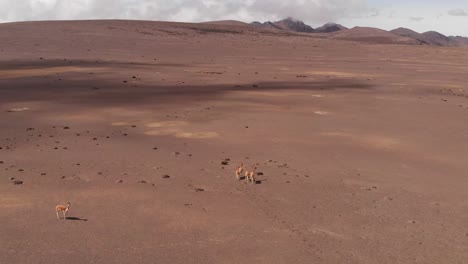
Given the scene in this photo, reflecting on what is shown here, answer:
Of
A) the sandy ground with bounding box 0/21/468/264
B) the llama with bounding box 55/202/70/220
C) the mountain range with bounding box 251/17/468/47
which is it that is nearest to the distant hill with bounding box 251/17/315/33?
the mountain range with bounding box 251/17/468/47

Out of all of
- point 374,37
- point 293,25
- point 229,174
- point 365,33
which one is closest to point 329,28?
point 293,25

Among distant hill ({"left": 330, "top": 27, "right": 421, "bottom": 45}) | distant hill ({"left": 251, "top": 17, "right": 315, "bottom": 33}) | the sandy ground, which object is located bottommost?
the sandy ground

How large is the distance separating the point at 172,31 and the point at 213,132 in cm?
6068

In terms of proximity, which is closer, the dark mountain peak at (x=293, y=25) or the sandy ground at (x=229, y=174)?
the sandy ground at (x=229, y=174)

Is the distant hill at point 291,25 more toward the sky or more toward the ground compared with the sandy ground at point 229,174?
more toward the sky

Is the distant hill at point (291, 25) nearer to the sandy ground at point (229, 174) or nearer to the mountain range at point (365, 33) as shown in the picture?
the mountain range at point (365, 33)

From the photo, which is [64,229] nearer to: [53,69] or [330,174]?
[330,174]

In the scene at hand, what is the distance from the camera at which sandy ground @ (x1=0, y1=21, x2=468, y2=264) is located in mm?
6523

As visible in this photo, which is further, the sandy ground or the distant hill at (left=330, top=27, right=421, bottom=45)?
the distant hill at (left=330, top=27, right=421, bottom=45)

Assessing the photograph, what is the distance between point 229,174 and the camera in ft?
31.8

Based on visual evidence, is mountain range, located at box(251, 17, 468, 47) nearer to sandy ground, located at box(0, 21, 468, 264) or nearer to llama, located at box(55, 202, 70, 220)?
sandy ground, located at box(0, 21, 468, 264)

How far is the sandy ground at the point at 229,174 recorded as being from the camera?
21.4 ft

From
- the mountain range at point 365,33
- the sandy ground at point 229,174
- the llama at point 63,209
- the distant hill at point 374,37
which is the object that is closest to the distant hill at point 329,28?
the mountain range at point 365,33

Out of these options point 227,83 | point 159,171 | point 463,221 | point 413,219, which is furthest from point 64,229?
point 227,83
